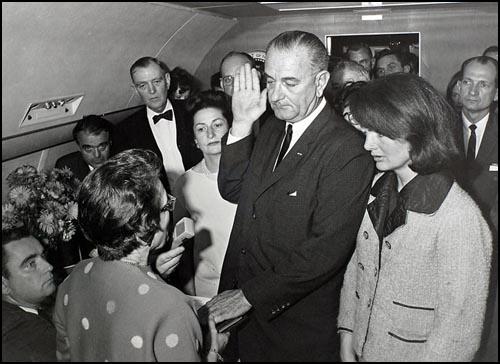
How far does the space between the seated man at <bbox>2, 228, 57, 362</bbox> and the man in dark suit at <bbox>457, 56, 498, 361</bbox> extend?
1.48m

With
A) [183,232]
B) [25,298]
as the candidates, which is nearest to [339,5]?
[183,232]

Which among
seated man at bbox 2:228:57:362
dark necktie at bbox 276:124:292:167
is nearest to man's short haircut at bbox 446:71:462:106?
dark necktie at bbox 276:124:292:167

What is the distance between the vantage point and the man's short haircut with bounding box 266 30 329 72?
1624mm

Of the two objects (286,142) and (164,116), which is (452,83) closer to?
(286,142)

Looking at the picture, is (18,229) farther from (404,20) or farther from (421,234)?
(404,20)

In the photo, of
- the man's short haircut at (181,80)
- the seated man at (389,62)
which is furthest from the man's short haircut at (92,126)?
the seated man at (389,62)

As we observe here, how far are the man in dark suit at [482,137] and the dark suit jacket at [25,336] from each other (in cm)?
150

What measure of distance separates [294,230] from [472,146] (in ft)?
2.37

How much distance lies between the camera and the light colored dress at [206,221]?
206 cm

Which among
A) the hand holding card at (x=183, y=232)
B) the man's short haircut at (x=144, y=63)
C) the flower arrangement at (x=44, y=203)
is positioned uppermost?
the man's short haircut at (x=144, y=63)

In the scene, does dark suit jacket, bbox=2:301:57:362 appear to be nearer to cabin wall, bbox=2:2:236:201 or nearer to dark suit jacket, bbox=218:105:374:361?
cabin wall, bbox=2:2:236:201

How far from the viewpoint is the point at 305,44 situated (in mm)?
1629

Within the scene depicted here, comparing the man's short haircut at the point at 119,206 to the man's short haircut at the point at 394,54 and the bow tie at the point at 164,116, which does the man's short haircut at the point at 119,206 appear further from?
the man's short haircut at the point at 394,54

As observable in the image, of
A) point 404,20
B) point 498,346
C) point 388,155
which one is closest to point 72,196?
point 388,155
